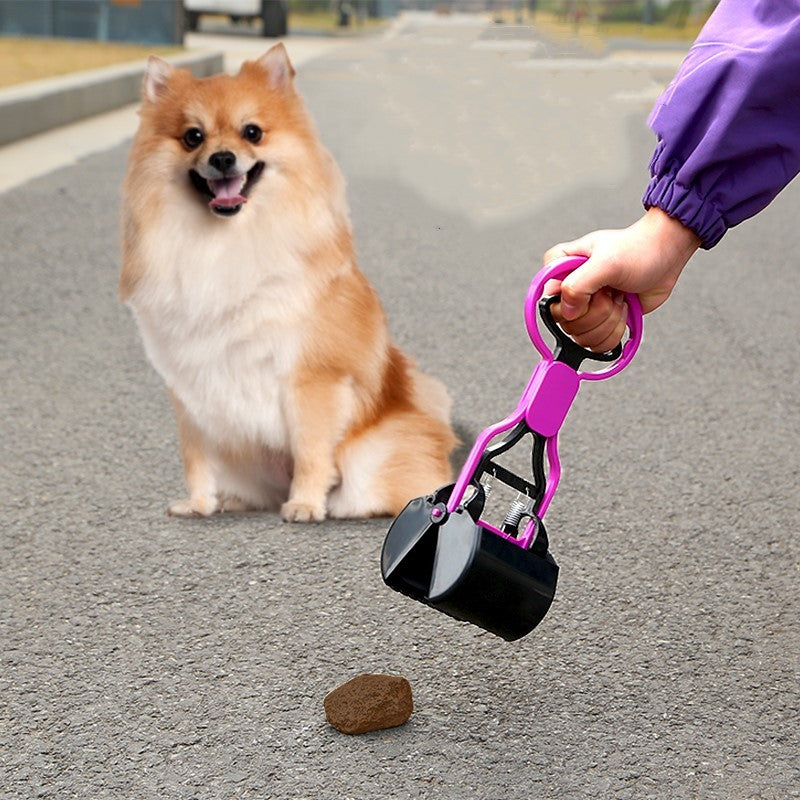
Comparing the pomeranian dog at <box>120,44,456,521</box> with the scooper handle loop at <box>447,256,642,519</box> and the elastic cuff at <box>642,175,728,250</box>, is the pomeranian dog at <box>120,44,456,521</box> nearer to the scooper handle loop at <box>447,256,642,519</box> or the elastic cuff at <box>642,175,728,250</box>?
the scooper handle loop at <box>447,256,642,519</box>

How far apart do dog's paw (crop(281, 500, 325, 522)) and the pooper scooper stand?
1.31 meters

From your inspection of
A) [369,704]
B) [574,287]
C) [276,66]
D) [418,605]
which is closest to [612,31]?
[276,66]

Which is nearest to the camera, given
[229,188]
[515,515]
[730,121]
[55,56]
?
[730,121]

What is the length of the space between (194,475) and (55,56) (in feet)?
42.7

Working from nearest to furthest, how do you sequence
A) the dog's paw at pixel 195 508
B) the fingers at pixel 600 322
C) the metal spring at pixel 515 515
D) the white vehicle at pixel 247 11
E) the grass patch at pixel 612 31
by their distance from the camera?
the fingers at pixel 600 322
the metal spring at pixel 515 515
the dog's paw at pixel 195 508
the white vehicle at pixel 247 11
the grass patch at pixel 612 31

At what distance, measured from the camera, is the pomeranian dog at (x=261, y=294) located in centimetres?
327

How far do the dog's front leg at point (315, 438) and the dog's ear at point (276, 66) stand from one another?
72 cm

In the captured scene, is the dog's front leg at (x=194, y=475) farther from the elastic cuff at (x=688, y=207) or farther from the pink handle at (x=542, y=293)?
the elastic cuff at (x=688, y=207)

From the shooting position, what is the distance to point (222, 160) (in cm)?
320

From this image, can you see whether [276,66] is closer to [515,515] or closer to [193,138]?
[193,138]

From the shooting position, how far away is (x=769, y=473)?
4090mm

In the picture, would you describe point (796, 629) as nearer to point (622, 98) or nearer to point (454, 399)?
point (454, 399)

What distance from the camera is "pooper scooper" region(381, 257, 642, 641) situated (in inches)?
82.2

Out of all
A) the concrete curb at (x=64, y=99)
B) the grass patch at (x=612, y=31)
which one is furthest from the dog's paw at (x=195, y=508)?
the grass patch at (x=612, y=31)
